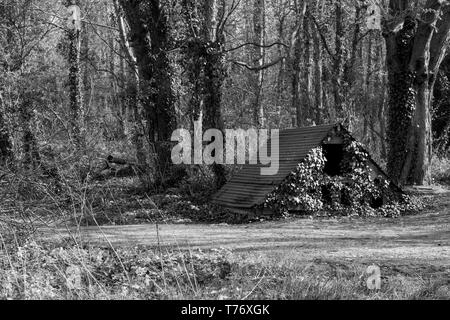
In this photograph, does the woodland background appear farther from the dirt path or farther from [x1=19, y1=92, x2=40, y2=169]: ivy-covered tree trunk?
the dirt path

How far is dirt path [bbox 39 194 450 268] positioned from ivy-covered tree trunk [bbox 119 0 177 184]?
5960 millimetres

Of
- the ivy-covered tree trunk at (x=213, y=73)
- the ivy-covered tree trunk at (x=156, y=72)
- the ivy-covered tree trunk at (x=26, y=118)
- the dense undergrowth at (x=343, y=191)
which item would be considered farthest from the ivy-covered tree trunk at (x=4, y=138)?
the dense undergrowth at (x=343, y=191)

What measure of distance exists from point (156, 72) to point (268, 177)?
6.09m

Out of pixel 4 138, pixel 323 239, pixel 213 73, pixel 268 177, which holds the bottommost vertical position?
pixel 323 239

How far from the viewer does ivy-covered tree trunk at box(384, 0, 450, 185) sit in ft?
60.1

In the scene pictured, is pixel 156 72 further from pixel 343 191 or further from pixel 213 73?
pixel 343 191

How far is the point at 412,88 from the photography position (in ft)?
60.2

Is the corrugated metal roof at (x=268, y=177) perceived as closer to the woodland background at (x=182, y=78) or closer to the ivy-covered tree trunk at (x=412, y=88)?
the woodland background at (x=182, y=78)

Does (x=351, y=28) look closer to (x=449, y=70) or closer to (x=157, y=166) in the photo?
(x=449, y=70)

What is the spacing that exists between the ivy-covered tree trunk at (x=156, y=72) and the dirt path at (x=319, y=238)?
5960 mm

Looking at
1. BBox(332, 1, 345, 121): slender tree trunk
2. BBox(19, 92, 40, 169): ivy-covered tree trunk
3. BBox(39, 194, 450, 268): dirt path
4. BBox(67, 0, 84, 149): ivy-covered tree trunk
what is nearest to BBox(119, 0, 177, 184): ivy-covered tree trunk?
BBox(19, 92, 40, 169): ivy-covered tree trunk

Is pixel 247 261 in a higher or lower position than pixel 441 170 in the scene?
lower

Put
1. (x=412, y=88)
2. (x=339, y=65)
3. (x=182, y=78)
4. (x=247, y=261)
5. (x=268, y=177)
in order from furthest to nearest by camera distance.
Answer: (x=339, y=65)
(x=182, y=78)
(x=412, y=88)
(x=268, y=177)
(x=247, y=261)

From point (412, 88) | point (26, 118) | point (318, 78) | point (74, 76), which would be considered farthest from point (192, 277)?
point (318, 78)
